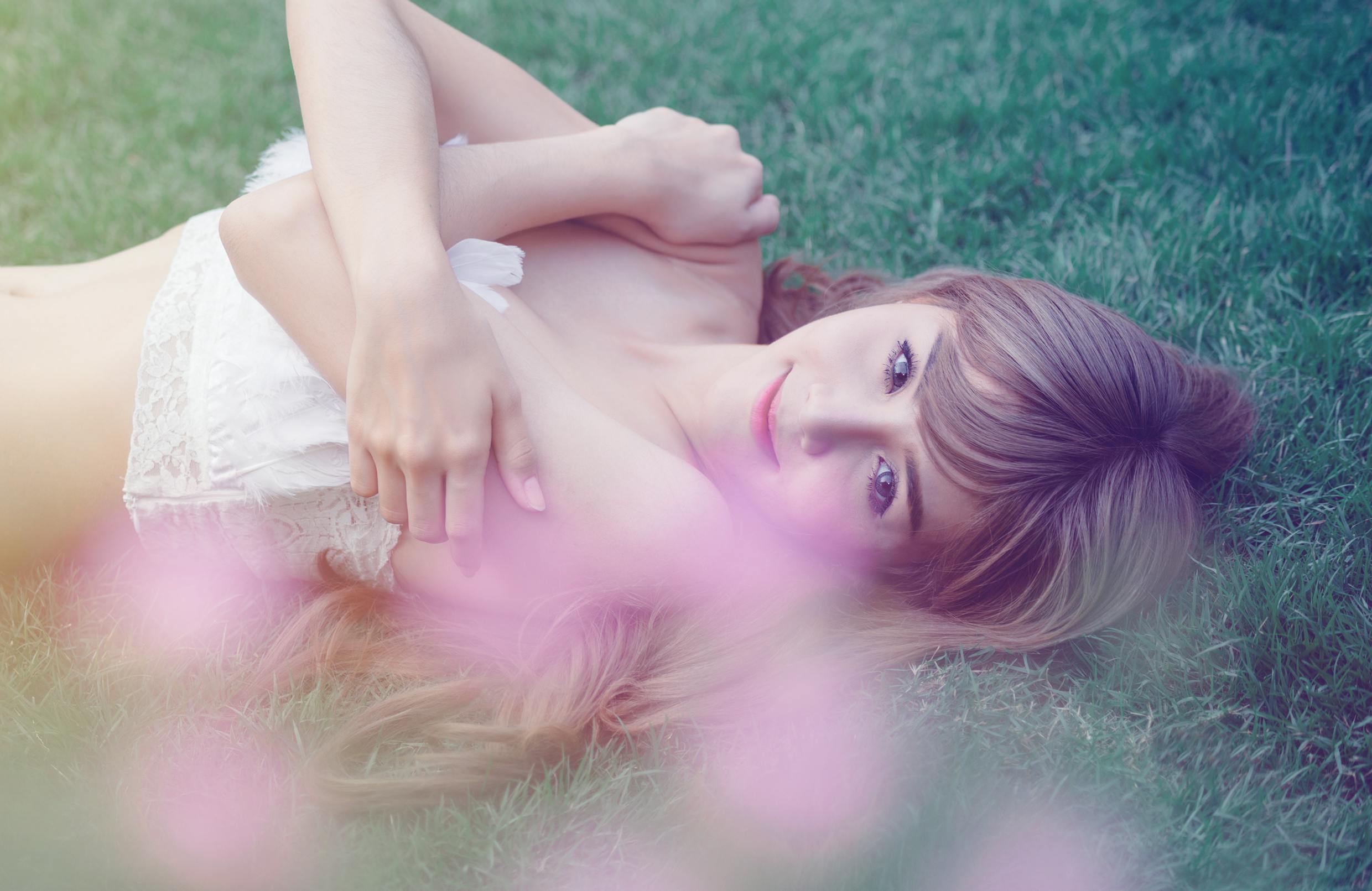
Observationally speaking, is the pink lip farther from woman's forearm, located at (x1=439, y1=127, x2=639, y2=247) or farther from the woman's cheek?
woman's forearm, located at (x1=439, y1=127, x2=639, y2=247)

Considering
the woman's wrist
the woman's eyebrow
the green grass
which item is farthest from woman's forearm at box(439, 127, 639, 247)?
the green grass

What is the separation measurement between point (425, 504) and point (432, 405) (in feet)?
0.68

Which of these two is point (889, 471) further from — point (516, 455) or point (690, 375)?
point (516, 455)

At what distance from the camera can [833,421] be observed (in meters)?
2.01

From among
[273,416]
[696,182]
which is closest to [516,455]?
[273,416]

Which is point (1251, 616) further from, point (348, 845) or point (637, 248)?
point (348, 845)

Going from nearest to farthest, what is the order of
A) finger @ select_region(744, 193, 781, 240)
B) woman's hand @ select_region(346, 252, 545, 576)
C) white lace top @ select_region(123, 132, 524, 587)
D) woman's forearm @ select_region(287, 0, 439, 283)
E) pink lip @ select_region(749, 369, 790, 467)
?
woman's hand @ select_region(346, 252, 545, 576) < woman's forearm @ select_region(287, 0, 439, 283) < white lace top @ select_region(123, 132, 524, 587) < pink lip @ select_region(749, 369, 790, 467) < finger @ select_region(744, 193, 781, 240)

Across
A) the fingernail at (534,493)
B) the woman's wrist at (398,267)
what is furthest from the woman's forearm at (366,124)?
the fingernail at (534,493)

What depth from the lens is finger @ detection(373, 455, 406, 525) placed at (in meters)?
1.74

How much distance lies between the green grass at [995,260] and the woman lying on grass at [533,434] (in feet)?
0.49

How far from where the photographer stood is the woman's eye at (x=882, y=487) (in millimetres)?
2047

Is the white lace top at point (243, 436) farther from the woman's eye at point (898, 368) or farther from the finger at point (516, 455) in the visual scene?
the woman's eye at point (898, 368)

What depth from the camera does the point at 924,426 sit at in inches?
78.5

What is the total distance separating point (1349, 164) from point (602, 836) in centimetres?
334
